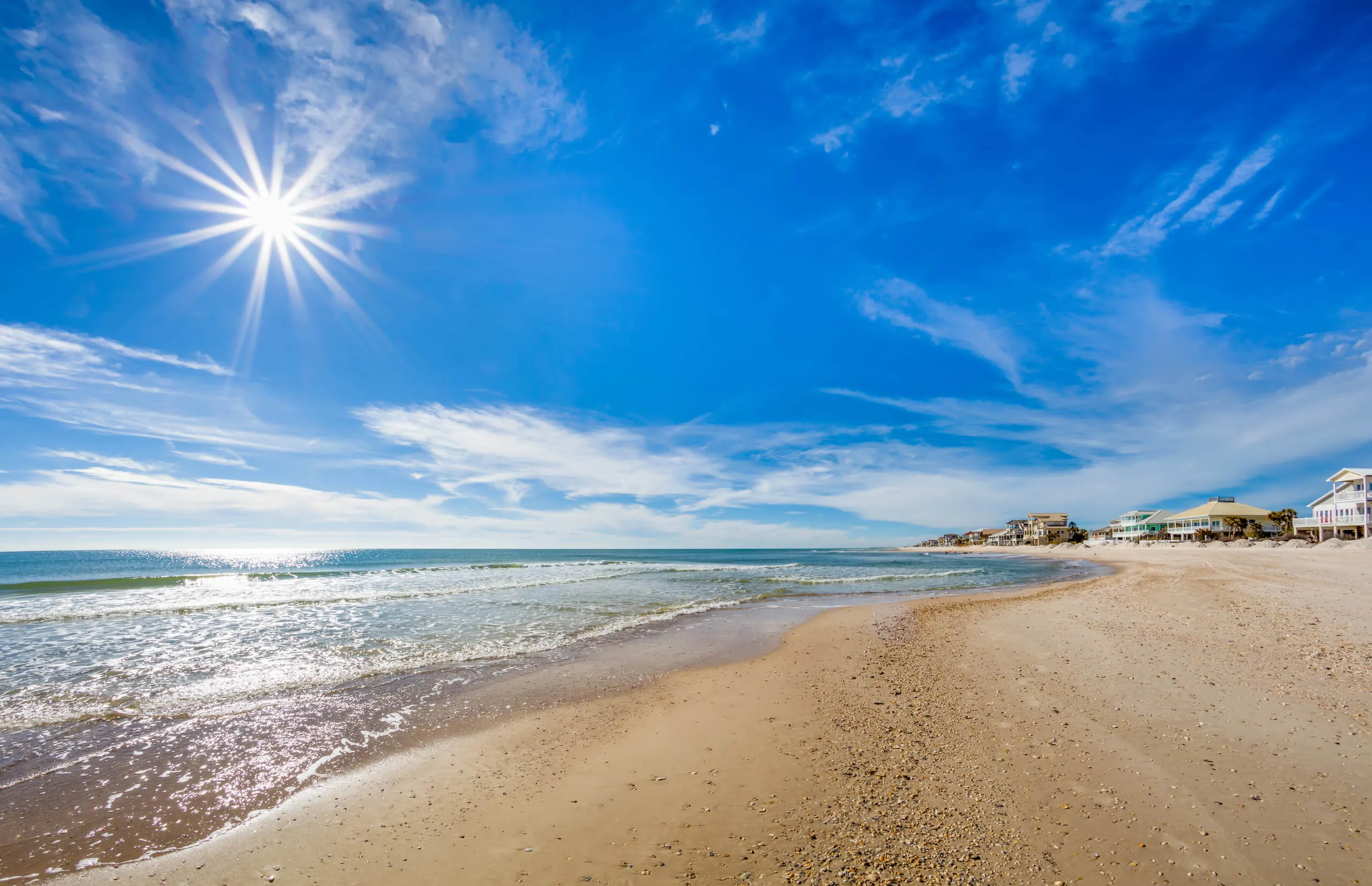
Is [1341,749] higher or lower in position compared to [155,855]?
higher

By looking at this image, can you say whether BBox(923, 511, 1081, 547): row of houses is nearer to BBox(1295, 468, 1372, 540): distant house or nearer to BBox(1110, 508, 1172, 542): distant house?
BBox(1110, 508, 1172, 542): distant house

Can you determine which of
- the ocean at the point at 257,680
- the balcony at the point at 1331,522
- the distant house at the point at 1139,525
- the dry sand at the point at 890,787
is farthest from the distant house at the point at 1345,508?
the dry sand at the point at 890,787

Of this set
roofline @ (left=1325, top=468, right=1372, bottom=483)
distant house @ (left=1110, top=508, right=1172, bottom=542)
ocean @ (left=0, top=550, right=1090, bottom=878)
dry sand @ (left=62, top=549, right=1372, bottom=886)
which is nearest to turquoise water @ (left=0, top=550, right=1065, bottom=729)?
ocean @ (left=0, top=550, right=1090, bottom=878)

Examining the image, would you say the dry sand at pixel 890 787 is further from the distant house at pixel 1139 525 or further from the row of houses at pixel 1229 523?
the distant house at pixel 1139 525

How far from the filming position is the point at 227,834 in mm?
5102

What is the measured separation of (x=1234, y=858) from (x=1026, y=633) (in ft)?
33.6

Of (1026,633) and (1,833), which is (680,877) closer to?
(1,833)

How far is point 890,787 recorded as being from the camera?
5.21 m

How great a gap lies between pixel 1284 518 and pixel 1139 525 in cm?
2992

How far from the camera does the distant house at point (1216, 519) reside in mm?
77125

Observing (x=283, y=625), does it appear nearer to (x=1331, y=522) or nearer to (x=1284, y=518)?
(x=1331, y=522)

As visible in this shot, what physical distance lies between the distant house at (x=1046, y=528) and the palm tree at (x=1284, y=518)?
162 feet

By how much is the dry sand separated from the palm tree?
93874 mm

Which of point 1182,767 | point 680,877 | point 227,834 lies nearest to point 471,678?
point 227,834
